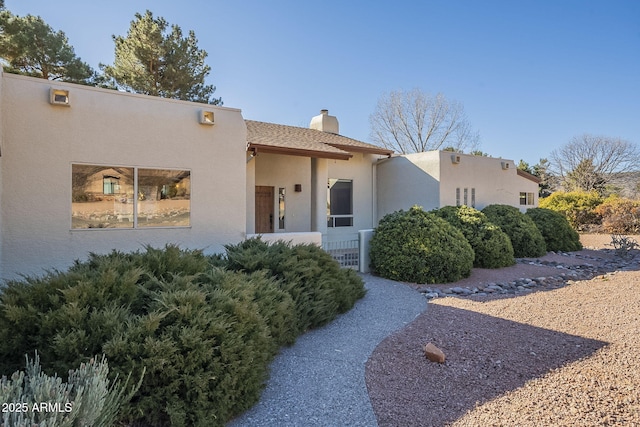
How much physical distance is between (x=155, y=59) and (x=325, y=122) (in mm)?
10324

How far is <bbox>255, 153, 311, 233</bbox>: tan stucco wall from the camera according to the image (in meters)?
13.6

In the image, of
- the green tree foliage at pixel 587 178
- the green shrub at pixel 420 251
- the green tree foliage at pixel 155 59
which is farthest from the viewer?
the green tree foliage at pixel 587 178

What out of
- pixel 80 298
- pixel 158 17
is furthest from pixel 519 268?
pixel 158 17

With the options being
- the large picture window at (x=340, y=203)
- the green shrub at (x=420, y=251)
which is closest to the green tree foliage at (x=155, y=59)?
→ the large picture window at (x=340, y=203)

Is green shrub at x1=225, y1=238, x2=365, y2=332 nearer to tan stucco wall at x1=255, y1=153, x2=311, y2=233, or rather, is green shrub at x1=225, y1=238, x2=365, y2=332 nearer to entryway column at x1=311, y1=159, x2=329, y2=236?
entryway column at x1=311, y1=159, x2=329, y2=236

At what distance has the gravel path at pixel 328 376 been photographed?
3.68 m

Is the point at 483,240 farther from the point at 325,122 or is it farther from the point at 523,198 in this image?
the point at 523,198

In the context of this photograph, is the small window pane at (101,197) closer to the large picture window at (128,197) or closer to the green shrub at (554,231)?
the large picture window at (128,197)

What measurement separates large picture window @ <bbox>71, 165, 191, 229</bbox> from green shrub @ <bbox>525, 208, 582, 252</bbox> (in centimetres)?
1485

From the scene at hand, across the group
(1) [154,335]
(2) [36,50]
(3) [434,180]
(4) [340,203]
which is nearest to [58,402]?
(1) [154,335]

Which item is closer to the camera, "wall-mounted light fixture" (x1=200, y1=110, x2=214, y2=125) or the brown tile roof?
A: "wall-mounted light fixture" (x1=200, y1=110, x2=214, y2=125)

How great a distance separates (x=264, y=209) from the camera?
13734mm

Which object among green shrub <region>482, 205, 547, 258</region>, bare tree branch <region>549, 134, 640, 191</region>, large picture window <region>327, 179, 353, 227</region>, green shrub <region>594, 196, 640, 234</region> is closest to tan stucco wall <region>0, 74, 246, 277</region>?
large picture window <region>327, 179, 353, 227</region>

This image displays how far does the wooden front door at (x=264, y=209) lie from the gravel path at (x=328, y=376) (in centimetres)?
697
